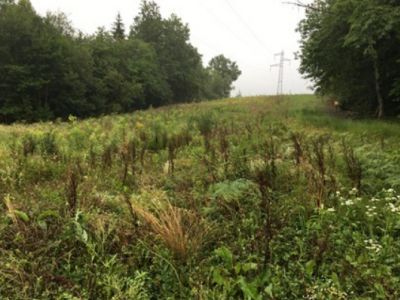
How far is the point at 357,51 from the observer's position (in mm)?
13984

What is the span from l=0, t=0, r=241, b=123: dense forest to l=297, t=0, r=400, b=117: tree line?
73.8ft

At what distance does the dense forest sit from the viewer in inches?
983

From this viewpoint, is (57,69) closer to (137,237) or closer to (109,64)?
(109,64)

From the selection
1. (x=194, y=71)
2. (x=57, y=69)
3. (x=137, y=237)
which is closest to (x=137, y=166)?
(x=137, y=237)

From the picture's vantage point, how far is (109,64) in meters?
35.2

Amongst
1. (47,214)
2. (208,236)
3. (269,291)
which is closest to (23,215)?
(47,214)

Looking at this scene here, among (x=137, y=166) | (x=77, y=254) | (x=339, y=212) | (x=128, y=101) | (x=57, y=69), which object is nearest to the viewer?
(x=77, y=254)

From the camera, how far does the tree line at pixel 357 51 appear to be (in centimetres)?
1012

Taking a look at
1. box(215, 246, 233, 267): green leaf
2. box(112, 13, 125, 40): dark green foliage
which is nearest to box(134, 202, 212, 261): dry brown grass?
box(215, 246, 233, 267): green leaf

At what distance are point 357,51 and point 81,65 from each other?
26.3 meters

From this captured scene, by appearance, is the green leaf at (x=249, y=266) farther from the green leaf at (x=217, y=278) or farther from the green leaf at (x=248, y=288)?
the green leaf at (x=217, y=278)

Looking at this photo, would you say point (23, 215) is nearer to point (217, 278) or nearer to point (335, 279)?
point (217, 278)

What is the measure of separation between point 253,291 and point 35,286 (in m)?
1.80

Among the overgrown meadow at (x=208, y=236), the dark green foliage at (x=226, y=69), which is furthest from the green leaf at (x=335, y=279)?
the dark green foliage at (x=226, y=69)
